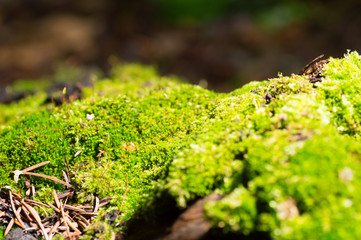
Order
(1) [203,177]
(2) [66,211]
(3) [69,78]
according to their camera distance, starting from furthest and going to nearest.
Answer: (3) [69,78] < (2) [66,211] < (1) [203,177]

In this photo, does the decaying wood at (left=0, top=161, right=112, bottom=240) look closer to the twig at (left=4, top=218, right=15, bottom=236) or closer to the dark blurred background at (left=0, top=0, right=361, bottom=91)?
the twig at (left=4, top=218, right=15, bottom=236)

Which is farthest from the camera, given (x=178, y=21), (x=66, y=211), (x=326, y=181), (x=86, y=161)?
(x=178, y=21)

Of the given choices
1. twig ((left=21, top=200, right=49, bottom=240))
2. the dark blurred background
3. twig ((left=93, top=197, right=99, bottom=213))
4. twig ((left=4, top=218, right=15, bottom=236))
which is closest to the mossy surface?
twig ((left=93, top=197, right=99, bottom=213))

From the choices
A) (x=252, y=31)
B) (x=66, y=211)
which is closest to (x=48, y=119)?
(x=66, y=211)

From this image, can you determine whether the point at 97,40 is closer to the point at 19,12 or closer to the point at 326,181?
the point at 19,12

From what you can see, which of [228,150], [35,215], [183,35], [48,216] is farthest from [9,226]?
[183,35]

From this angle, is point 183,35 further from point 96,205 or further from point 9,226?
point 9,226

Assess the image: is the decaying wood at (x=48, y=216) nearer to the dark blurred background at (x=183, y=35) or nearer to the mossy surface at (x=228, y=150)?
the mossy surface at (x=228, y=150)

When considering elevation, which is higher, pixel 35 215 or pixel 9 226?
pixel 35 215
